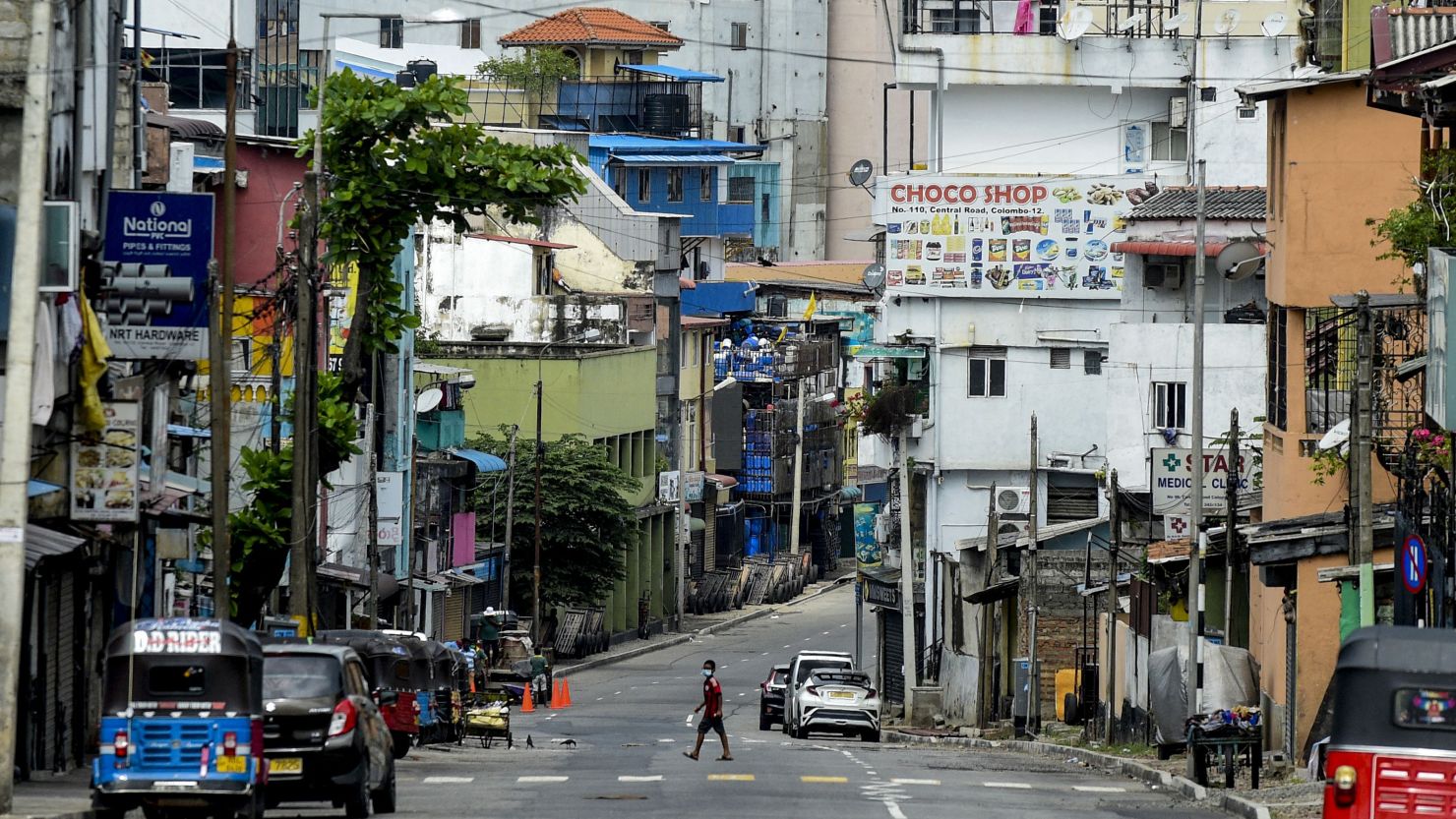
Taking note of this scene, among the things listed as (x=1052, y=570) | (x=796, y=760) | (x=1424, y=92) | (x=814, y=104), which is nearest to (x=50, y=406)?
(x=796, y=760)

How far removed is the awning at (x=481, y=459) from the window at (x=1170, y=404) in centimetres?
2099

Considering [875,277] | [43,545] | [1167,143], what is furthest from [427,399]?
[43,545]

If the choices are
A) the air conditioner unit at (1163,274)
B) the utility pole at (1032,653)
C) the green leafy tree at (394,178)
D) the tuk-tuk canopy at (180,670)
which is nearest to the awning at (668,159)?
the air conditioner unit at (1163,274)

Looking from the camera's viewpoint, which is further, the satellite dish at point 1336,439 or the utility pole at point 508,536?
the utility pole at point 508,536

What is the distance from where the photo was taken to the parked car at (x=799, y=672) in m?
47.1

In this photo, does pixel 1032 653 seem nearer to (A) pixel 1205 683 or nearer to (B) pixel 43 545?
(A) pixel 1205 683

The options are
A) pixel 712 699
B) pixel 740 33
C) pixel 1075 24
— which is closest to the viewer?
pixel 712 699

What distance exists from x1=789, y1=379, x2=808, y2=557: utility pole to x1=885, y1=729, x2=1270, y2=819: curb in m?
51.4

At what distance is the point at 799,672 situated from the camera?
48.1 meters

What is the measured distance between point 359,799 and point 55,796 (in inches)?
145

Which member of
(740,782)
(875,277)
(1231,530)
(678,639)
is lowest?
(678,639)

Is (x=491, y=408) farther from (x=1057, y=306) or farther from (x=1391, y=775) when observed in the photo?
(x=1391, y=775)

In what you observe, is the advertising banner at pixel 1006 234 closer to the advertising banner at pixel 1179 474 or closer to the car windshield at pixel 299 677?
the advertising banner at pixel 1179 474

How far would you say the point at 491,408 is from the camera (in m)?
80.9
